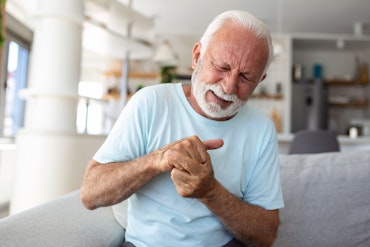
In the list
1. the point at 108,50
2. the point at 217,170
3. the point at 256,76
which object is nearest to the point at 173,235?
the point at 217,170

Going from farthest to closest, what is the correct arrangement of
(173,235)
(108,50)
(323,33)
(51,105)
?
1. (323,33)
2. (108,50)
3. (51,105)
4. (173,235)

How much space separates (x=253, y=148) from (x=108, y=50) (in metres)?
3.84

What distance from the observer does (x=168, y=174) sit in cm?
115

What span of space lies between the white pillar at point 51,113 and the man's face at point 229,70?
165 cm

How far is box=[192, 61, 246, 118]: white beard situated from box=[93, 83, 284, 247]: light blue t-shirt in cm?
4

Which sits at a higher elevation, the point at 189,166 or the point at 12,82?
the point at 12,82

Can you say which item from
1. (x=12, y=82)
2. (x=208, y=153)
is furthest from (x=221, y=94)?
(x=12, y=82)

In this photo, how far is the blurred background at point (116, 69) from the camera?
2621 mm

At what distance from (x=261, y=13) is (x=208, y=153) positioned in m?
5.74

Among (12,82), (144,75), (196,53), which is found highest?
(144,75)

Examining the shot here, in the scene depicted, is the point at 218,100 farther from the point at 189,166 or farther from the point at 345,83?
the point at 345,83

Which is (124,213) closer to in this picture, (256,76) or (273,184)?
(273,184)

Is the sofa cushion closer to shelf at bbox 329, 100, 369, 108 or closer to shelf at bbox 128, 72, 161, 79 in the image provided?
shelf at bbox 128, 72, 161, 79

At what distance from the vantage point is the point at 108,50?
4.80m
